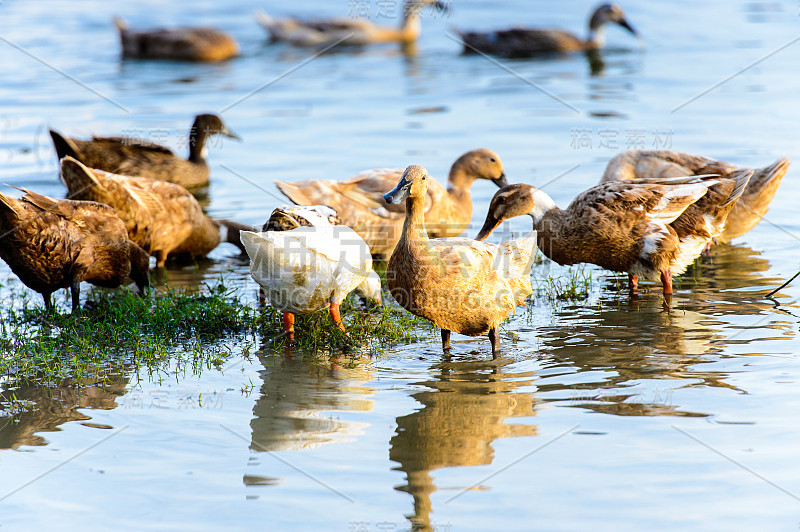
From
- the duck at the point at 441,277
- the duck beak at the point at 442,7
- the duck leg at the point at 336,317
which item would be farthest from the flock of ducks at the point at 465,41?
the duck at the point at 441,277

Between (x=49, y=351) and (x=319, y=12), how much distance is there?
1744cm

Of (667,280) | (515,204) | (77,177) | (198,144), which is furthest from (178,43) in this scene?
(667,280)

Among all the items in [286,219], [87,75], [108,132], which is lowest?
[286,219]

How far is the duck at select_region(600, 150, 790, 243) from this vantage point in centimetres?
867

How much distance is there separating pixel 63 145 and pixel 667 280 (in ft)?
22.8

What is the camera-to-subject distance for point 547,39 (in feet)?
59.0

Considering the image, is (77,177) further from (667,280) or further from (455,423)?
(667,280)

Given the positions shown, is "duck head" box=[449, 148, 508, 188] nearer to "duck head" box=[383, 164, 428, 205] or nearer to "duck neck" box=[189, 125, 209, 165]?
"duck head" box=[383, 164, 428, 205]

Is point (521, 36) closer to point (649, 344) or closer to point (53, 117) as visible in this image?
point (53, 117)

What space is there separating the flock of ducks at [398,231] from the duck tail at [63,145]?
2 centimetres

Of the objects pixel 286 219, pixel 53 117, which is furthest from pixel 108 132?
pixel 286 219

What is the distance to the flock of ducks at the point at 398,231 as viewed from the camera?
6.24 meters

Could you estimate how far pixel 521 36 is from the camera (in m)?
18.0

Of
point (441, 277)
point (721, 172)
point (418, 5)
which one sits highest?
point (418, 5)
